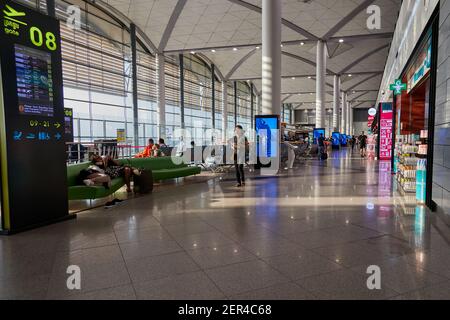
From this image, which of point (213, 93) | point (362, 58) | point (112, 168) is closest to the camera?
point (112, 168)

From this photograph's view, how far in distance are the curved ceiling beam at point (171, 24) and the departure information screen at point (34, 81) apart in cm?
1666

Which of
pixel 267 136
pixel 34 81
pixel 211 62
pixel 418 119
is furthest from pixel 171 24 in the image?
pixel 34 81

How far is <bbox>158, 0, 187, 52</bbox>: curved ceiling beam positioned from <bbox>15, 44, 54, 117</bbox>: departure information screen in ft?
54.7

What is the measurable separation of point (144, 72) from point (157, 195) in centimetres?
1824

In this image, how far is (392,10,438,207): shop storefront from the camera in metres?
6.22

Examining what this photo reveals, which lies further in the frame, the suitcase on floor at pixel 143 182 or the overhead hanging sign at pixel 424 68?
the suitcase on floor at pixel 143 182

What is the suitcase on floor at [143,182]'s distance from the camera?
8.14m

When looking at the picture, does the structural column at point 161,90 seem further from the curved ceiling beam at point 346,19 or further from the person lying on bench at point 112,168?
the person lying on bench at point 112,168

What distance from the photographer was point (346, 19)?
68.6 ft

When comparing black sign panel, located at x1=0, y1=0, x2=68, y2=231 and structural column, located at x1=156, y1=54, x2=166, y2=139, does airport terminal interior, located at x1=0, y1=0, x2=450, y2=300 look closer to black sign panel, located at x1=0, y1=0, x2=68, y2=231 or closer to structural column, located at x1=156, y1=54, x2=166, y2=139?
black sign panel, located at x1=0, y1=0, x2=68, y2=231

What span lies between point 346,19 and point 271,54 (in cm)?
1006

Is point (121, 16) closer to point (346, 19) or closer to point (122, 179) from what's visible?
point (346, 19)

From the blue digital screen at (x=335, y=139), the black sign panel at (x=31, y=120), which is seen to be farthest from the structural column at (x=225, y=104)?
the black sign panel at (x=31, y=120)

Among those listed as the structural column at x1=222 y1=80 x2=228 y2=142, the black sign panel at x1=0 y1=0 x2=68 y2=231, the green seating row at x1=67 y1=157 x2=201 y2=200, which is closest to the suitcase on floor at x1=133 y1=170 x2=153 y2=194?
the green seating row at x1=67 y1=157 x2=201 y2=200
